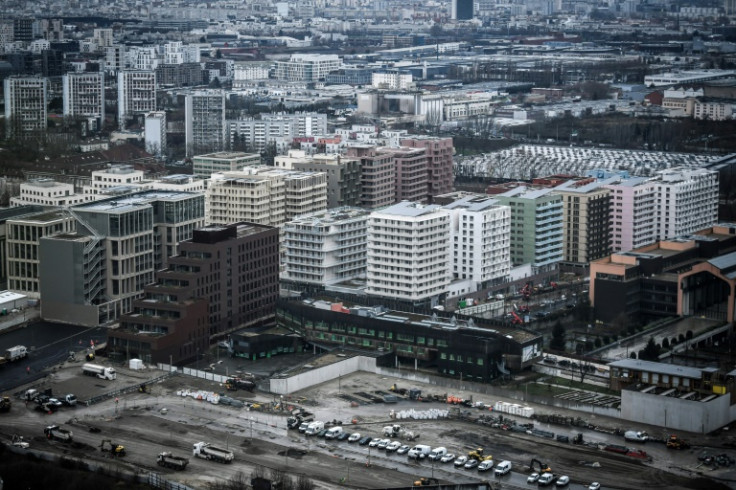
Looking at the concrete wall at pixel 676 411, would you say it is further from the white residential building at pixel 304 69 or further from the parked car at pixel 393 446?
the white residential building at pixel 304 69

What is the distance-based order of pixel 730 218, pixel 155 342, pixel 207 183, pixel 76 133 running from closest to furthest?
pixel 155 342
pixel 207 183
pixel 730 218
pixel 76 133

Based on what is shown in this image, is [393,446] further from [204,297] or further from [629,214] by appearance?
[629,214]

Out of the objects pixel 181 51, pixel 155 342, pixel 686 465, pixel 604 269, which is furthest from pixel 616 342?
pixel 181 51

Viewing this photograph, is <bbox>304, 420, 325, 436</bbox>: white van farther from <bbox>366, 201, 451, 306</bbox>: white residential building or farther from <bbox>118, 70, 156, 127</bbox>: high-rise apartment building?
<bbox>118, 70, 156, 127</bbox>: high-rise apartment building

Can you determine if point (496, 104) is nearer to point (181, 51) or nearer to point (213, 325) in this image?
point (181, 51)

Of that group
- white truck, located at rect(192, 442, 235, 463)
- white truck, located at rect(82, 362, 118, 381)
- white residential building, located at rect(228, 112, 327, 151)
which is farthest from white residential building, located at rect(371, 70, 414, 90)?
white truck, located at rect(192, 442, 235, 463)

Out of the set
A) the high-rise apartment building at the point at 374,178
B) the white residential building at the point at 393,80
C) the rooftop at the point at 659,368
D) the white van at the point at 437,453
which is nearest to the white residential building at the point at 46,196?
the high-rise apartment building at the point at 374,178
